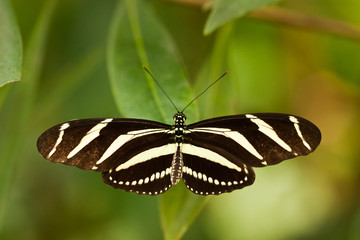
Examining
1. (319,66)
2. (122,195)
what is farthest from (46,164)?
(319,66)

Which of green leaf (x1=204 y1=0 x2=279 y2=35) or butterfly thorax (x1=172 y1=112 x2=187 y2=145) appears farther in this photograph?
butterfly thorax (x1=172 y1=112 x2=187 y2=145)

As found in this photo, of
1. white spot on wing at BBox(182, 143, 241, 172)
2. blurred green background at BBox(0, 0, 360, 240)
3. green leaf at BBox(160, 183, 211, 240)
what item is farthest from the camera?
blurred green background at BBox(0, 0, 360, 240)

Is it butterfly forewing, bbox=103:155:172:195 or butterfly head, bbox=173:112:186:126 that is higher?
butterfly head, bbox=173:112:186:126

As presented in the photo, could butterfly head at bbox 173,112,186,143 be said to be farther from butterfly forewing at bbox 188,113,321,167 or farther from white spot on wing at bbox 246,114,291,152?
white spot on wing at bbox 246,114,291,152

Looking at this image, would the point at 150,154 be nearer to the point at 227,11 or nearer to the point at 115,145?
the point at 115,145

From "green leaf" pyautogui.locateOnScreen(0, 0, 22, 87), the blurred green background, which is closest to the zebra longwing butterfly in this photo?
"green leaf" pyautogui.locateOnScreen(0, 0, 22, 87)

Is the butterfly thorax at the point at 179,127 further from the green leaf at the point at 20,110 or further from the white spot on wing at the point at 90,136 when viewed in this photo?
the green leaf at the point at 20,110

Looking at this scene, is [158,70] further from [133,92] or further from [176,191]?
[176,191]

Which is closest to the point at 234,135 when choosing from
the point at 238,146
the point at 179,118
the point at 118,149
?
the point at 238,146
